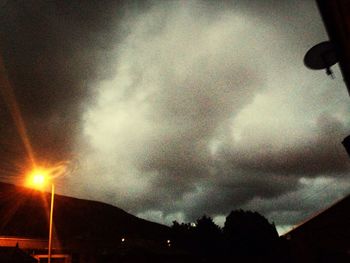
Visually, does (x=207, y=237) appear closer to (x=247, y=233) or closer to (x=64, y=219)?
(x=247, y=233)

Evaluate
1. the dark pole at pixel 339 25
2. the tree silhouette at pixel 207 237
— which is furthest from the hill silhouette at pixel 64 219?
the dark pole at pixel 339 25

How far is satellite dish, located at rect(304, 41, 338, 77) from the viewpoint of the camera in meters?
4.64

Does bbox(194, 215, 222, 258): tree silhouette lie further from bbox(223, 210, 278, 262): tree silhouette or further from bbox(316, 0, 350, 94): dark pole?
bbox(316, 0, 350, 94): dark pole

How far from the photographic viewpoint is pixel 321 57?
469 cm

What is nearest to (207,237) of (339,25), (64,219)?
(64,219)

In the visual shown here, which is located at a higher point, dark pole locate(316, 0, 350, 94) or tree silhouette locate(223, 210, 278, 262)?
tree silhouette locate(223, 210, 278, 262)

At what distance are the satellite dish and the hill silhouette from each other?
16943mm

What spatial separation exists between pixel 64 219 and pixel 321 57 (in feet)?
78.5

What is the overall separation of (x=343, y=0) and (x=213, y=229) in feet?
168

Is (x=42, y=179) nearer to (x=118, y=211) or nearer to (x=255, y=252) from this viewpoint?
(x=118, y=211)

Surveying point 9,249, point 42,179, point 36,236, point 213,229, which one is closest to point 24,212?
point 36,236

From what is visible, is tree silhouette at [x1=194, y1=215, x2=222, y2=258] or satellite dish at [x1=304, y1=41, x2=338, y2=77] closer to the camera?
satellite dish at [x1=304, y1=41, x2=338, y2=77]

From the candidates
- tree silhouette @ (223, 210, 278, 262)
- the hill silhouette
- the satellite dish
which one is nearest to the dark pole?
the satellite dish

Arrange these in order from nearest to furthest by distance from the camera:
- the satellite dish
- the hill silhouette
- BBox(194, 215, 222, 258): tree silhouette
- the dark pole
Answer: the dark pole < the satellite dish < the hill silhouette < BBox(194, 215, 222, 258): tree silhouette
